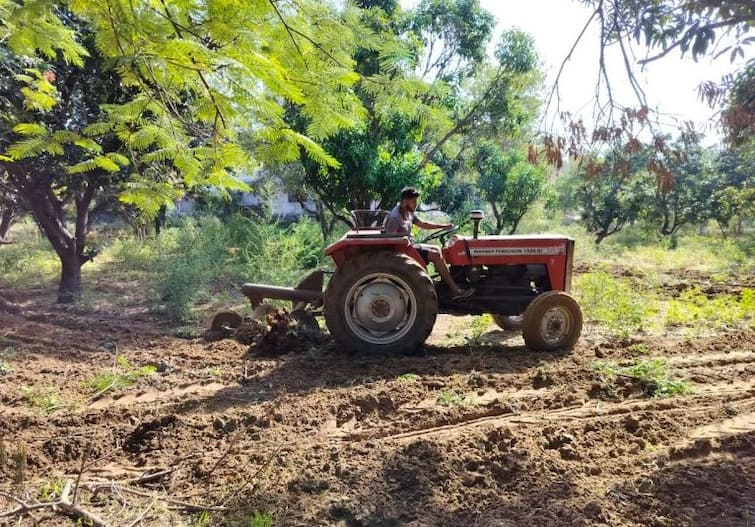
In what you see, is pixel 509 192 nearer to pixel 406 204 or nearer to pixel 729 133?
pixel 406 204

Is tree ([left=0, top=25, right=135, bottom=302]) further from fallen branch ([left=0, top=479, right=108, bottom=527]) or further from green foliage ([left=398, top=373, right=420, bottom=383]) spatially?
green foliage ([left=398, top=373, right=420, bottom=383])

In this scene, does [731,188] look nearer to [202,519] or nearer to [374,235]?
[374,235]

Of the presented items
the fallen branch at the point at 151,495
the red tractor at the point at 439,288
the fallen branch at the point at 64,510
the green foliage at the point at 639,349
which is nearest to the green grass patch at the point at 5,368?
the fallen branch at the point at 151,495

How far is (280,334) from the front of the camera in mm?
5438

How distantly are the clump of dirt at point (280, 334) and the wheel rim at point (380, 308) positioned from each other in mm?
644

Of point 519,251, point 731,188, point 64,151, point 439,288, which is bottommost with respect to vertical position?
point 439,288

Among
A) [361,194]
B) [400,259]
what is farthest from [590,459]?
[361,194]

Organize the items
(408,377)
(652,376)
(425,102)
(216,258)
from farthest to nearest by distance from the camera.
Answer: (216,258), (425,102), (408,377), (652,376)

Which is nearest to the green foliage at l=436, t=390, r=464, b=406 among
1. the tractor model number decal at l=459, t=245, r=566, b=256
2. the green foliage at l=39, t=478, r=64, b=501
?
the tractor model number decal at l=459, t=245, r=566, b=256

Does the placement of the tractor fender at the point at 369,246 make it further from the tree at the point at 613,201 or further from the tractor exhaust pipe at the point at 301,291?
→ the tree at the point at 613,201

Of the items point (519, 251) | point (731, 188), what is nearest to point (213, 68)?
point (519, 251)

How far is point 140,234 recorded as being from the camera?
1470cm

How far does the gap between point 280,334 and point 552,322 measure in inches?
110

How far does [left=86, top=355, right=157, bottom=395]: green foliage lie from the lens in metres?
4.49
